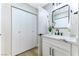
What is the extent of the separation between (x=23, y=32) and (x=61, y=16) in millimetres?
772

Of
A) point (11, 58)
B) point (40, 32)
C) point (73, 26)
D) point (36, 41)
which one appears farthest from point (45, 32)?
point (11, 58)

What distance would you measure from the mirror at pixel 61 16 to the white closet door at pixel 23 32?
392mm

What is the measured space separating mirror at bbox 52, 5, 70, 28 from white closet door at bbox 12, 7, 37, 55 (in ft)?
1.29

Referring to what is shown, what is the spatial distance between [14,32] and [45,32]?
61cm

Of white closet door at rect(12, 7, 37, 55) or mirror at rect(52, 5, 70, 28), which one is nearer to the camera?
mirror at rect(52, 5, 70, 28)

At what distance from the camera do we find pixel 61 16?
148 centimetres

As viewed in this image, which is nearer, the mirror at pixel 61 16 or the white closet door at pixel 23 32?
the mirror at pixel 61 16

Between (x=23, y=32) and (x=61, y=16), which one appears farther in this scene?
(x=23, y=32)

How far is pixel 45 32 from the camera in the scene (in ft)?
5.81

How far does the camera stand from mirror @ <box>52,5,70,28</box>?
135 centimetres

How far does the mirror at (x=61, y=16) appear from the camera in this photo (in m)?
1.35

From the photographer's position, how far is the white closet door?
5.23ft

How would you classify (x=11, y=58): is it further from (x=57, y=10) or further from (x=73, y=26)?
(x=57, y=10)

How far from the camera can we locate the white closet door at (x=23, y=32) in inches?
62.8
